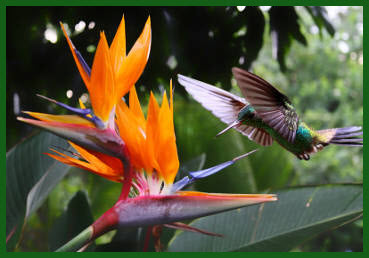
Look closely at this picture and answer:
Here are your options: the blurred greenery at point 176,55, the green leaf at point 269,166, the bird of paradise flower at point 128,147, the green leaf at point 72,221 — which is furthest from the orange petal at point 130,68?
the green leaf at point 269,166

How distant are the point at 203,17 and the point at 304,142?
12.0 inches

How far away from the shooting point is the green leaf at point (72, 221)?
0.62m

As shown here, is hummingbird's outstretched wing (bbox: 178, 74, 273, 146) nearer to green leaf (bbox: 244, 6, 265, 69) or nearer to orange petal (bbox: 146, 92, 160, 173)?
orange petal (bbox: 146, 92, 160, 173)

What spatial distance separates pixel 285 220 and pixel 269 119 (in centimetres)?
24

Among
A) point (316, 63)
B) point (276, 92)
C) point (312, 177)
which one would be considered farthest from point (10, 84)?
point (316, 63)

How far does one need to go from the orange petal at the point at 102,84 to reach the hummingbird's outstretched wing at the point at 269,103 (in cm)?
11

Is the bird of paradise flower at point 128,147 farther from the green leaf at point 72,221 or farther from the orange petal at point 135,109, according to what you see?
the green leaf at point 72,221

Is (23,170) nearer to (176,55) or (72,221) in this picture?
(72,221)

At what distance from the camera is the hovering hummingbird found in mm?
371

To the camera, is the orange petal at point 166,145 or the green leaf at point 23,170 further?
the green leaf at point 23,170

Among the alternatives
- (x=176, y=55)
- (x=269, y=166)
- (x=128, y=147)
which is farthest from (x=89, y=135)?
(x=269, y=166)

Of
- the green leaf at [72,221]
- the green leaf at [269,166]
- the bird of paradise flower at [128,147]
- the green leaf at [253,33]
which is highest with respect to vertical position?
the green leaf at [253,33]

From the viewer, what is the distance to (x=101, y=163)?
385 millimetres

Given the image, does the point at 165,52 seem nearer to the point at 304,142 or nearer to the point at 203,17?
the point at 203,17
